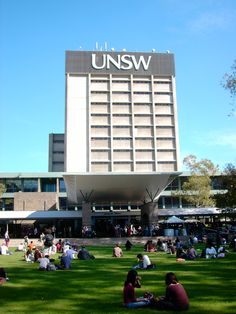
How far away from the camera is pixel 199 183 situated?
55.2m

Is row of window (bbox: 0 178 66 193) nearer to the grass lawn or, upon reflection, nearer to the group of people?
the grass lawn

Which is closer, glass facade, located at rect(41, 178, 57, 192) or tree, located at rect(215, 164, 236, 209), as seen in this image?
tree, located at rect(215, 164, 236, 209)

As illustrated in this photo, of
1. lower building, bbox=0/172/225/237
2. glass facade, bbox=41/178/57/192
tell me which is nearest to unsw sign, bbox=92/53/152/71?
lower building, bbox=0/172/225/237

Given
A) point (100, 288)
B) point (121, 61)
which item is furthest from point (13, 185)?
point (100, 288)

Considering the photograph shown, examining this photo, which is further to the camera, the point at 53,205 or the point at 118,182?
the point at 53,205

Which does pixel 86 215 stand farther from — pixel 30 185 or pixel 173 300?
pixel 30 185

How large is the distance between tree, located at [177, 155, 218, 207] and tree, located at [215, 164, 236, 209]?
15.3 meters

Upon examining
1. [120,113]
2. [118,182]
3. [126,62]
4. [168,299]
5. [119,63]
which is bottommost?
[168,299]

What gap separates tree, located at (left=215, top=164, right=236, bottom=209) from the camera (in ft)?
113

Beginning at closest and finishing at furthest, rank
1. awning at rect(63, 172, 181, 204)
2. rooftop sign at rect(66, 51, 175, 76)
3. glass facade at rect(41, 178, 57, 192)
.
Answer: awning at rect(63, 172, 181, 204) → glass facade at rect(41, 178, 57, 192) → rooftop sign at rect(66, 51, 175, 76)

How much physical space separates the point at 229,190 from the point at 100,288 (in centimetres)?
2733

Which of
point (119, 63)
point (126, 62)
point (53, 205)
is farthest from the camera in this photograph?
point (126, 62)

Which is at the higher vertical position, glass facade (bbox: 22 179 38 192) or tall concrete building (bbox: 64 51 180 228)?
tall concrete building (bbox: 64 51 180 228)

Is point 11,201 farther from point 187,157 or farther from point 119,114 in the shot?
point 187,157
